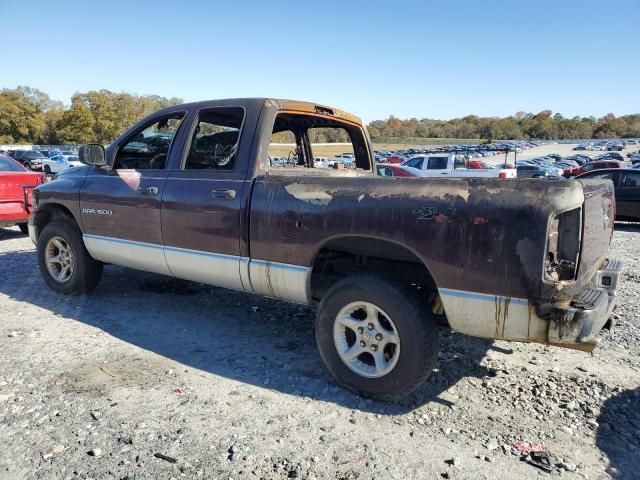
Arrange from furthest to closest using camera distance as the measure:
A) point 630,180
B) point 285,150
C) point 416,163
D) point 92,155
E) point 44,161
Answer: point 44,161 → point 416,163 → point 630,180 → point 285,150 → point 92,155

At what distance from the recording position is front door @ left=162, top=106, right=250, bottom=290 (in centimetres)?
376

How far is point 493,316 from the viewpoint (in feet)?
9.11

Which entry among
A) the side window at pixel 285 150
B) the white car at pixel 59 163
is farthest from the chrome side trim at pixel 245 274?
the white car at pixel 59 163

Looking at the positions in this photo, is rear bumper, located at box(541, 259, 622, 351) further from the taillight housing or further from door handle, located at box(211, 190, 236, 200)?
door handle, located at box(211, 190, 236, 200)

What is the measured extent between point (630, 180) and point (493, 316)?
41.0 ft

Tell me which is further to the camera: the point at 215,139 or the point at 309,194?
the point at 215,139

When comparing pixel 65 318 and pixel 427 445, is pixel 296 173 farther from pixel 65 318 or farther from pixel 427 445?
pixel 65 318

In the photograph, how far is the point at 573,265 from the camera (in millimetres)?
2680

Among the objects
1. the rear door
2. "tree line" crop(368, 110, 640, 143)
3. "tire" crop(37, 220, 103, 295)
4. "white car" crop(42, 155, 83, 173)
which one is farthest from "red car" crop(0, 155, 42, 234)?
"tree line" crop(368, 110, 640, 143)

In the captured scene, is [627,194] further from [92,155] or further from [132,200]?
[92,155]

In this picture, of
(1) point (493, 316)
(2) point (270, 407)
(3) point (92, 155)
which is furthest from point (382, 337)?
(3) point (92, 155)

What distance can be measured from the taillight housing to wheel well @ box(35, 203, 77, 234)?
4.64 m

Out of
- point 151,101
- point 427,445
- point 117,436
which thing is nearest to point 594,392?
point 427,445

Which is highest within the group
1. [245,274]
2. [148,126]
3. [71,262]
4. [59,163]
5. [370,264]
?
[148,126]
